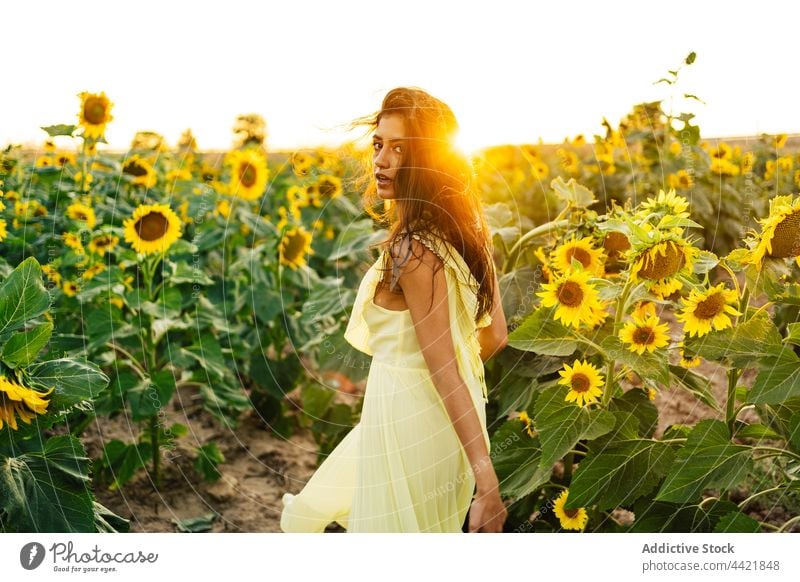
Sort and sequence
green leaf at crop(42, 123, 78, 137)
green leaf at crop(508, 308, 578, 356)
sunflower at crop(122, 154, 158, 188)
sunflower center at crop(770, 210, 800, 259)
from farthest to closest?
sunflower at crop(122, 154, 158, 188), green leaf at crop(42, 123, 78, 137), green leaf at crop(508, 308, 578, 356), sunflower center at crop(770, 210, 800, 259)

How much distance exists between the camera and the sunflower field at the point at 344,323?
1.86 metres

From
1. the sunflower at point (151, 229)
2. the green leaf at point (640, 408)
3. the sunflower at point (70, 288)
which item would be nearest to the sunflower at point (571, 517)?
the green leaf at point (640, 408)

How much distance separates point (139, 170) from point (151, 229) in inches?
26.5

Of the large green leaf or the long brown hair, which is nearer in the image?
the long brown hair

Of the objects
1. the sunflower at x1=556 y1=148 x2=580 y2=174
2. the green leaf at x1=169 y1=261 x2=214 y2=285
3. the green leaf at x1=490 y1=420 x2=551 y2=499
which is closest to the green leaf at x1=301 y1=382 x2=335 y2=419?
the green leaf at x1=169 y1=261 x2=214 y2=285

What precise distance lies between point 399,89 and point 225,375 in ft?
6.66

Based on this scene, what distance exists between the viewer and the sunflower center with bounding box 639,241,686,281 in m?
1.78

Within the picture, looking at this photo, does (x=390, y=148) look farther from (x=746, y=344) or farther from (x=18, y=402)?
(x=18, y=402)

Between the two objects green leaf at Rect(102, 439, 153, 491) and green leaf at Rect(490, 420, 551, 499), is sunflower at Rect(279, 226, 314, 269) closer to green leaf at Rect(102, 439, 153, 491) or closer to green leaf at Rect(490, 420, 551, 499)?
green leaf at Rect(102, 439, 153, 491)

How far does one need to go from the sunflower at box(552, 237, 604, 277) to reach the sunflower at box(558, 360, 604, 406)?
0.24 m

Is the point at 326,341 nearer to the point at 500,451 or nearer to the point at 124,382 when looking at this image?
the point at 124,382

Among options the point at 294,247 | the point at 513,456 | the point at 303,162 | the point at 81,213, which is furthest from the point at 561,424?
the point at 303,162

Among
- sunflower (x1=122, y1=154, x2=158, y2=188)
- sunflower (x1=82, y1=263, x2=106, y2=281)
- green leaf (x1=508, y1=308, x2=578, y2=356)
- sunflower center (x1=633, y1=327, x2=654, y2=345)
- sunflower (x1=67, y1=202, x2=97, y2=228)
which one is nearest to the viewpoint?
sunflower center (x1=633, y1=327, x2=654, y2=345)
